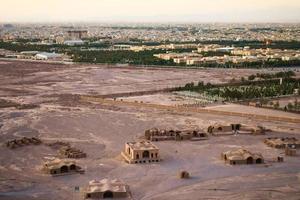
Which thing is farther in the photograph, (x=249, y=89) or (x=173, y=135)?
(x=249, y=89)

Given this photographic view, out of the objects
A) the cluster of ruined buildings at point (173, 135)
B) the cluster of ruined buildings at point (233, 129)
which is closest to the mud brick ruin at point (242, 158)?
the cluster of ruined buildings at point (173, 135)

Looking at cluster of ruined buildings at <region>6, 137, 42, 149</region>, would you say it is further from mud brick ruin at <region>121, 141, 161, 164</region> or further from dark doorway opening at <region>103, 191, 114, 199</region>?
dark doorway opening at <region>103, 191, 114, 199</region>

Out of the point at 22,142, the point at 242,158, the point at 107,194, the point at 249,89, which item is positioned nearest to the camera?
the point at 107,194

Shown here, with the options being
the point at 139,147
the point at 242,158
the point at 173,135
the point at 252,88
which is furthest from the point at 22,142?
the point at 252,88

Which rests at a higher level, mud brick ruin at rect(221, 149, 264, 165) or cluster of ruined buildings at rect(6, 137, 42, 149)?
mud brick ruin at rect(221, 149, 264, 165)

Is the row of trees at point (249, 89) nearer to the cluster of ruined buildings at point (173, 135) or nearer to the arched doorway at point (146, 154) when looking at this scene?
the cluster of ruined buildings at point (173, 135)

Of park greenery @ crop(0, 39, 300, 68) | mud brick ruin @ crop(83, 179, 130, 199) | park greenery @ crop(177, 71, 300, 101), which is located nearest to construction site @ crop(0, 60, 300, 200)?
mud brick ruin @ crop(83, 179, 130, 199)

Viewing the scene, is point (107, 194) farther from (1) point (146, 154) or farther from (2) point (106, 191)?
(1) point (146, 154)

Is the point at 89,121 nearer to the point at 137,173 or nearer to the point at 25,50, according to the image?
the point at 137,173
